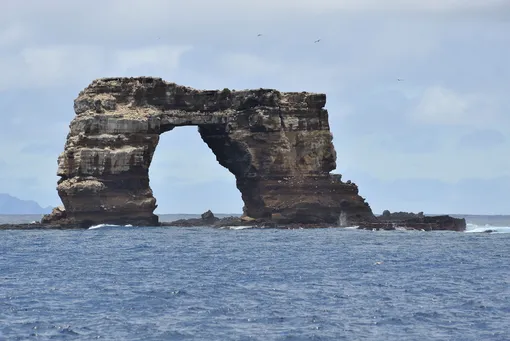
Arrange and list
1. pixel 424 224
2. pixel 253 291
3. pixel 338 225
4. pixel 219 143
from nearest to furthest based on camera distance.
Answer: pixel 253 291 < pixel 338 225 < pixel 424 224 < pixel 219 143

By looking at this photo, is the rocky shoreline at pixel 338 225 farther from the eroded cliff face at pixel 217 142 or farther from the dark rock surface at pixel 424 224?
the eroded cliff face at pixel 217 142

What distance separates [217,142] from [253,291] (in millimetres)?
73249

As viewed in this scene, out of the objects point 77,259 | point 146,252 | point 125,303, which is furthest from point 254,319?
point 146,252

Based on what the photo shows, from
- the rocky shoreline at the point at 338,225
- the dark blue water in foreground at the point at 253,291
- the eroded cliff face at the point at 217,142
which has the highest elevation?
the eroded cliff face at the point at 217,142

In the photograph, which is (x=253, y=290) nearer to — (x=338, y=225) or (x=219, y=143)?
(x=338, y=225)

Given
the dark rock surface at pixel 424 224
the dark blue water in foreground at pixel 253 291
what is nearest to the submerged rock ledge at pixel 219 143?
the dark rock surface at pixel 424 224

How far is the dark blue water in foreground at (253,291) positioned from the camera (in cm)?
4284

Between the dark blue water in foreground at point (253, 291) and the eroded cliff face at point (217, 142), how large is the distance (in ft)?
71.9

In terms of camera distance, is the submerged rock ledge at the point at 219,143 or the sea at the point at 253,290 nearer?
the sea at the point at 253,290

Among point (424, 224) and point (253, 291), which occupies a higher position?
point (424, 224)

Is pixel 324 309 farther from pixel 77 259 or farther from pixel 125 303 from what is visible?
pixel 77 259

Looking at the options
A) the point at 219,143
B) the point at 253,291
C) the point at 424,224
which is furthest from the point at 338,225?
the point at 253,291

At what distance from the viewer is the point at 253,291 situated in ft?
178

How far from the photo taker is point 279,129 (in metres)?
121
